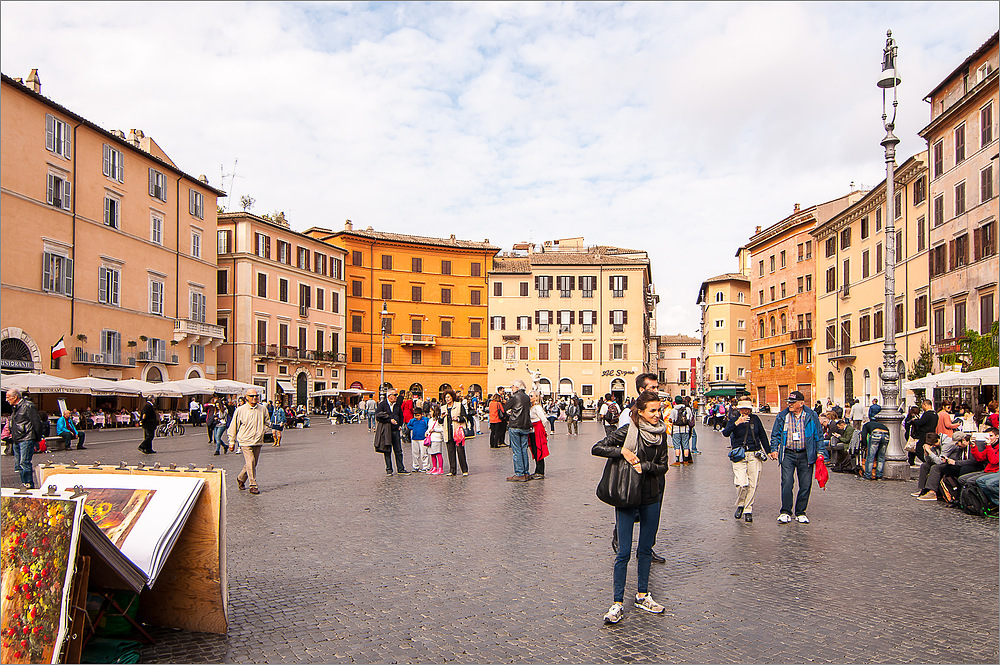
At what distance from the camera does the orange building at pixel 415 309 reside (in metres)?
64.4

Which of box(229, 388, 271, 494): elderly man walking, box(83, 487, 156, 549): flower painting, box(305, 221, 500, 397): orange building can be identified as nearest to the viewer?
box(83, 487, 156, 549): flower painting

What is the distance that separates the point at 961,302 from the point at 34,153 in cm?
3880

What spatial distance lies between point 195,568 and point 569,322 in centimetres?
6385

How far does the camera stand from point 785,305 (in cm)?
Result: 5797

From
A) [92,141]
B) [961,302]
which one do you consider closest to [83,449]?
[92,141]

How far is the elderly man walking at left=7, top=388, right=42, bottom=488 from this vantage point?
12469mm

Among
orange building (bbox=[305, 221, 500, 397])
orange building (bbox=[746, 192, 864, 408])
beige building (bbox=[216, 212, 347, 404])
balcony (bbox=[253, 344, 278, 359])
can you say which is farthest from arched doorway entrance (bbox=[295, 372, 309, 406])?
orange building (bbox=[746, 192, 864, 408])

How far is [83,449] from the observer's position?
22.7 meters

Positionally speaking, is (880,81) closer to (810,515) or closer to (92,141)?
(810,515)

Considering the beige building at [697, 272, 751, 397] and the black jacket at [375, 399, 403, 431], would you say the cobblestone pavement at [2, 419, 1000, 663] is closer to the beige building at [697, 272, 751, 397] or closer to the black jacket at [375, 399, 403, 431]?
the black jacket at [375, 399, 403, 431]

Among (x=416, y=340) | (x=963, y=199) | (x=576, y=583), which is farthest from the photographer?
(x=416, y=340)

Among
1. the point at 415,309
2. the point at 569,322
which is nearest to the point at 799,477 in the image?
the point at 415,309

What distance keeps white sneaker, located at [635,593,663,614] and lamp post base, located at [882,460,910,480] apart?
1106 centimetres

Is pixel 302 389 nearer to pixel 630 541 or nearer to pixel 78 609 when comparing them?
pixel 630 541
